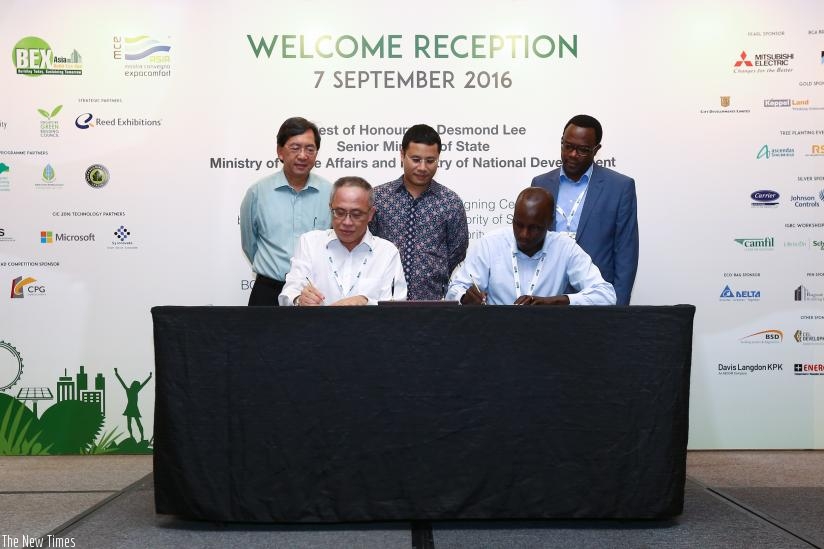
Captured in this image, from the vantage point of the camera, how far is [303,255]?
3.32 m

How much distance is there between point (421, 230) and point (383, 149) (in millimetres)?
1173

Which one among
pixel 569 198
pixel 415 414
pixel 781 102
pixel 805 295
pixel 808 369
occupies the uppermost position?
pixel 781 102

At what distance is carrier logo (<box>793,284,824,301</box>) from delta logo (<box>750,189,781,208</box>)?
0.51 meters

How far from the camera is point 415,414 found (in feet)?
8.98

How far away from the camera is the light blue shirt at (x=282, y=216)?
376 centimetres

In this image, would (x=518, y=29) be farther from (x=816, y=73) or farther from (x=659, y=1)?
(x=816, y=73)

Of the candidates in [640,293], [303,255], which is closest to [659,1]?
[640,293]

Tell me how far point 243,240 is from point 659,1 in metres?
2.80

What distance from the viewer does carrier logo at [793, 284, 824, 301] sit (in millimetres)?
4691

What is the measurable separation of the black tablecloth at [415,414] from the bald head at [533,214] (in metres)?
0.46

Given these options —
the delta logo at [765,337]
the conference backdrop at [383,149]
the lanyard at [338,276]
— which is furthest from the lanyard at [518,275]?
the delta logo at [765,337]

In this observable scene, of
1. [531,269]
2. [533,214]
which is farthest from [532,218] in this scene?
[531,269]

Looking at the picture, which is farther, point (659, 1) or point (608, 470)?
point (659, 1)

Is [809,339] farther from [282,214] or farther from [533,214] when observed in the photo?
[282,214]
